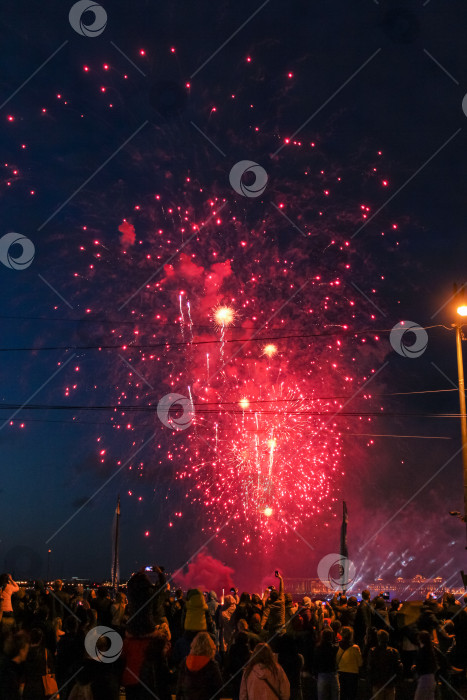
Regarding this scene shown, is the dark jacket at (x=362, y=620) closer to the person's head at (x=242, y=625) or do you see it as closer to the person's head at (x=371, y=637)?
the person's head at (x=371, y=637)

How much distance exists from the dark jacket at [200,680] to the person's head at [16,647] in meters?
1.95

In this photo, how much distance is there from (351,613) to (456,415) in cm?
1030

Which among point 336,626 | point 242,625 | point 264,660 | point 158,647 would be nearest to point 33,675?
point 158,647

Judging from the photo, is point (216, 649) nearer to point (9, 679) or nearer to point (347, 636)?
point (347, 636)

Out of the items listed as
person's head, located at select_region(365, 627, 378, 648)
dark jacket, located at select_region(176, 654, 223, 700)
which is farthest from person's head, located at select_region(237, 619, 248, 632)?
dark jacket, located at select_region(176, 654, 223, 700)

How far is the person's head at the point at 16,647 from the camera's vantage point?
299 inches

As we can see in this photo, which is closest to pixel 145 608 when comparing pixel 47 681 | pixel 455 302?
pixel 47 681

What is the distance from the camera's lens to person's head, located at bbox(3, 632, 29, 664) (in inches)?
299

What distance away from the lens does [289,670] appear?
10297 millimetres

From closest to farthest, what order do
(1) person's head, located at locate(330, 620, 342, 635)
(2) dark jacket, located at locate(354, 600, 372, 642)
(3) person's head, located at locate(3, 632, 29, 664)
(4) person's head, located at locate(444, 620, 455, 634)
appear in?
(3) person's head, located at locate(3, 632, 29, 664) → (4) person's head, located at locate(444, 620, 455, 634) → (1) person's head, located at locate(330, 620, 342, 635) → (2) dark jacket, located at locate(354, 600, 372, 642)

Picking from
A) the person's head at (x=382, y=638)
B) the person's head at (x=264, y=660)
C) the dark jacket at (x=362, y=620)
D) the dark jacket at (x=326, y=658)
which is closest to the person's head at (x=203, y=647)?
the person's head at (x=264, y=660)

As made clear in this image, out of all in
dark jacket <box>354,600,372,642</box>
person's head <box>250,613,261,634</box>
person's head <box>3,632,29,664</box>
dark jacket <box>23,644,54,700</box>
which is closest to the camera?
person's head <box>3,632,29,664</box>

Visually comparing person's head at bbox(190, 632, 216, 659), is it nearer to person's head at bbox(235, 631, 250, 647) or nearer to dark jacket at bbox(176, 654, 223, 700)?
dark jacket at bbox(176, 654, 223, 700)

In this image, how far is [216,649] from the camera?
10984mm
